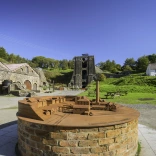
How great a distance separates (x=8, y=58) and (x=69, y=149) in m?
62.6

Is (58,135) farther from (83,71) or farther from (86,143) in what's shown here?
(83,71)

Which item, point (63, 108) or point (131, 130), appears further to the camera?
point (63, 108)

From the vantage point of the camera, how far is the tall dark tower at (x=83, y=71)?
45469mm

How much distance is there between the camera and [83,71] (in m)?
47.8

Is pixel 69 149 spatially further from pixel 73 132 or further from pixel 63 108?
pixel 63 108

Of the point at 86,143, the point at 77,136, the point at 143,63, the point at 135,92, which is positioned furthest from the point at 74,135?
the point at 143,63

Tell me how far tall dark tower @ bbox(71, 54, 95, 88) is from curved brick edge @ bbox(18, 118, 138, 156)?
41939mm

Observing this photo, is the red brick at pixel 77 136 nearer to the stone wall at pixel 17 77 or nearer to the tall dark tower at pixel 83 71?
the stone wall at pixel 17 77

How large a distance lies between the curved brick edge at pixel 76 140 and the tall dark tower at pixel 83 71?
4194 centimetres

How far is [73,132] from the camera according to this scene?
2678 millimetres

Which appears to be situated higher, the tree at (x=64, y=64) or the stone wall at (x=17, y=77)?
the tree at (x=64, y=64)

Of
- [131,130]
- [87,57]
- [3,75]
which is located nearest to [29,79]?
[3,75]

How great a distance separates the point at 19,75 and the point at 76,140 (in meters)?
26.7

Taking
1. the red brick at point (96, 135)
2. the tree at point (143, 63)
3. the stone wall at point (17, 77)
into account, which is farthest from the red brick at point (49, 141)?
the tree at point (143, 63)
